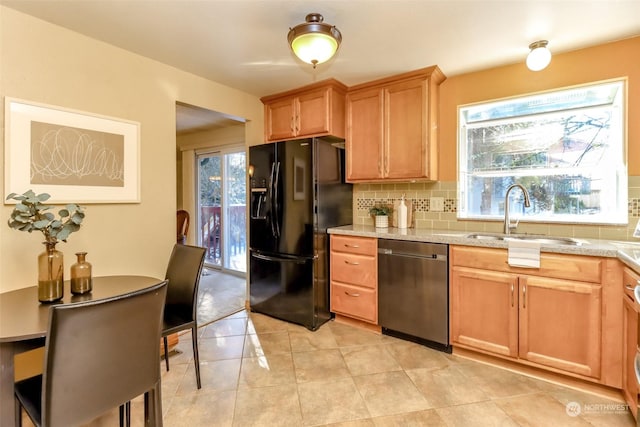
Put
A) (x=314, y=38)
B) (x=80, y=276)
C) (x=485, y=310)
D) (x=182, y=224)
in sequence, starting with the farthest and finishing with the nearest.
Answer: (x=182, y=224)
(x=485, y=310)
(x=314, y=38)
(x=80, y=276)

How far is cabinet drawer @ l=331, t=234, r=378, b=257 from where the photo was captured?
108 inches

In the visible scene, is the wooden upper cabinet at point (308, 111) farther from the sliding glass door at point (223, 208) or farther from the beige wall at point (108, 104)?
the sliding glass door at point (223, 208)

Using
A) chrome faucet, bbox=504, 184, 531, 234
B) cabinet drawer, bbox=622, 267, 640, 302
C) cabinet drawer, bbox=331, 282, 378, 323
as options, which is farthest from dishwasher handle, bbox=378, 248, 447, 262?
cabinet drawer, bbox=622, 267, 640, 302

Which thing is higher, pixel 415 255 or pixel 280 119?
pixel 280 119

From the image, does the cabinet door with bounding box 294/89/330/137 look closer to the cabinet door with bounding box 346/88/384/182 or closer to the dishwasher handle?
the cabinet door with bounding box 346/88/384/182

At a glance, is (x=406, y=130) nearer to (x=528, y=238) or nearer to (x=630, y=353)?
(x=528, y=238)

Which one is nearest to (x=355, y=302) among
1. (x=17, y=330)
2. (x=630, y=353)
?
(x=630, y=353)

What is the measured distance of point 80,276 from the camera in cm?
166

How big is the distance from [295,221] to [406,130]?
4.38ft

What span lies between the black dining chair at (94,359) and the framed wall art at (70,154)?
122 cm

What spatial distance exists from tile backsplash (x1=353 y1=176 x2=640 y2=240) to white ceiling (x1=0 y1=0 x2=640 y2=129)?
1.09 m

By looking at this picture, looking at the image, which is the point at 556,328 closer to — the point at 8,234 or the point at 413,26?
the point at 413,26

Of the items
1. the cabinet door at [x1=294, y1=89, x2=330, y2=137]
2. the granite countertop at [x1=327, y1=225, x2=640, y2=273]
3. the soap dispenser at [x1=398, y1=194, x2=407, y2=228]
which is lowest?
the granite countertop at [x1=327, y1=225, x2=640, y2=273]

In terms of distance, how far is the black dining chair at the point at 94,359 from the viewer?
106 cm
